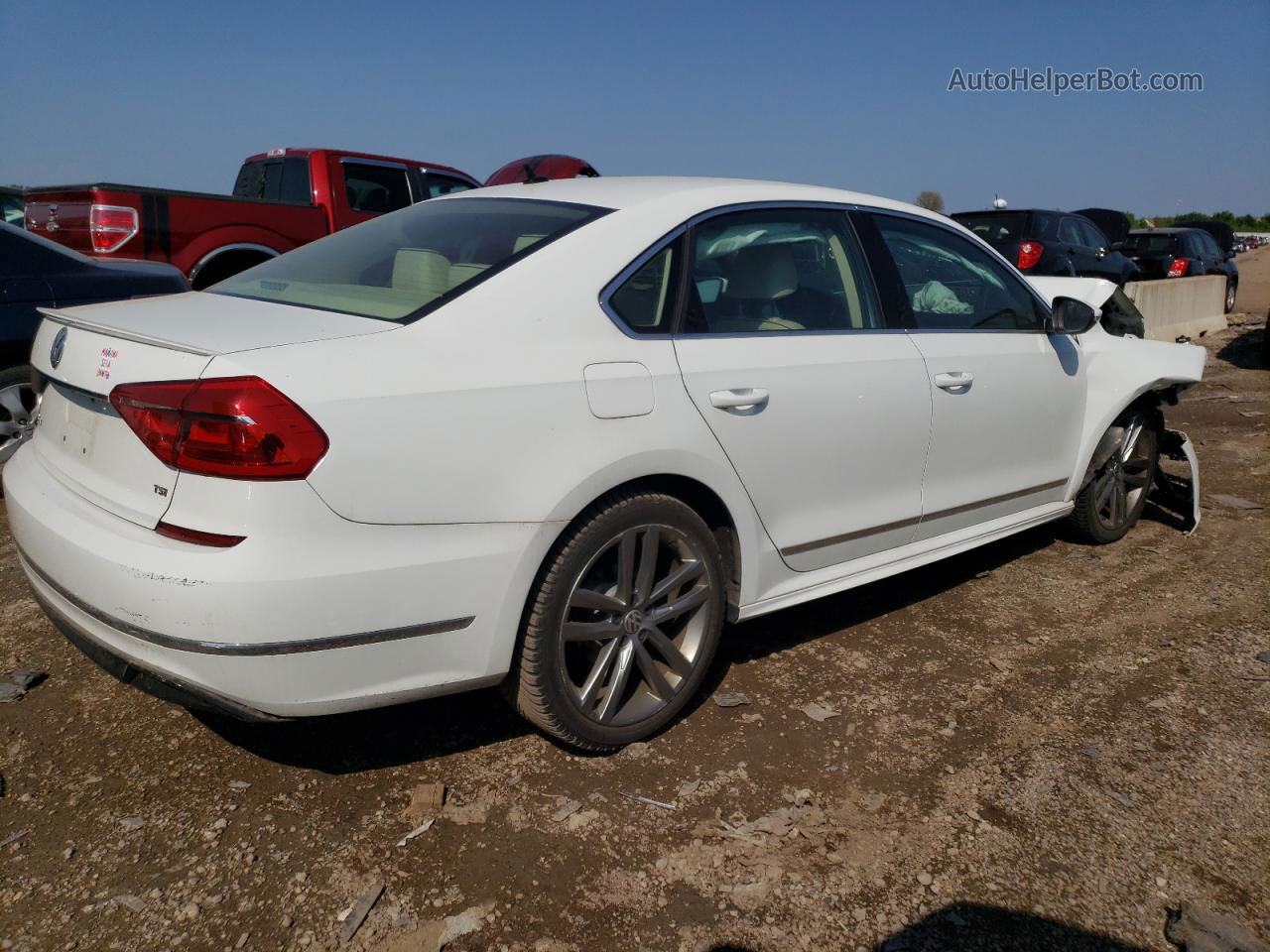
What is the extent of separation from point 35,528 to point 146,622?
0.60 m

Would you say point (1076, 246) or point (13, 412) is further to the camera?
point (1076, 246)

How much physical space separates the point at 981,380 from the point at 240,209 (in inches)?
252

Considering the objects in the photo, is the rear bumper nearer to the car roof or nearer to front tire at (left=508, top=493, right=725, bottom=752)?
front tire at (left=508, top=493, right=725, bottom=752)

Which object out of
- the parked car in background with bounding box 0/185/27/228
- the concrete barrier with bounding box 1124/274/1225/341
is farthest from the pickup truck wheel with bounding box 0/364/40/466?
the concrete barrier with bounding box 1124/274/1225/341

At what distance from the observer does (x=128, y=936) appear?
2.18 metres

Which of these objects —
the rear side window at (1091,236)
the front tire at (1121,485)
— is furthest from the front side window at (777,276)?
the rear side window at (1091,236)

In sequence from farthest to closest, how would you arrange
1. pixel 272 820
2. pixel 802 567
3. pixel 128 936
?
1. pixel 802 567
2. pixel 272 820
3. pixel 128 936

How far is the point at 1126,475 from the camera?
5.11m

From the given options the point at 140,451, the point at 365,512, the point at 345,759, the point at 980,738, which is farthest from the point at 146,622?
the point at 980,738

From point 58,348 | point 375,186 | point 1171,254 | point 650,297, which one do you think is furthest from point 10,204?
point 1171,254

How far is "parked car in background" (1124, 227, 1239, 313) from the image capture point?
1706cm

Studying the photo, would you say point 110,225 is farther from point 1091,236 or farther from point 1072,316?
point 1091,236

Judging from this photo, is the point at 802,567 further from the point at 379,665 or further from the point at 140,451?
the point at 140,451

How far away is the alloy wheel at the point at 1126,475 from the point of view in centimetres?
495
